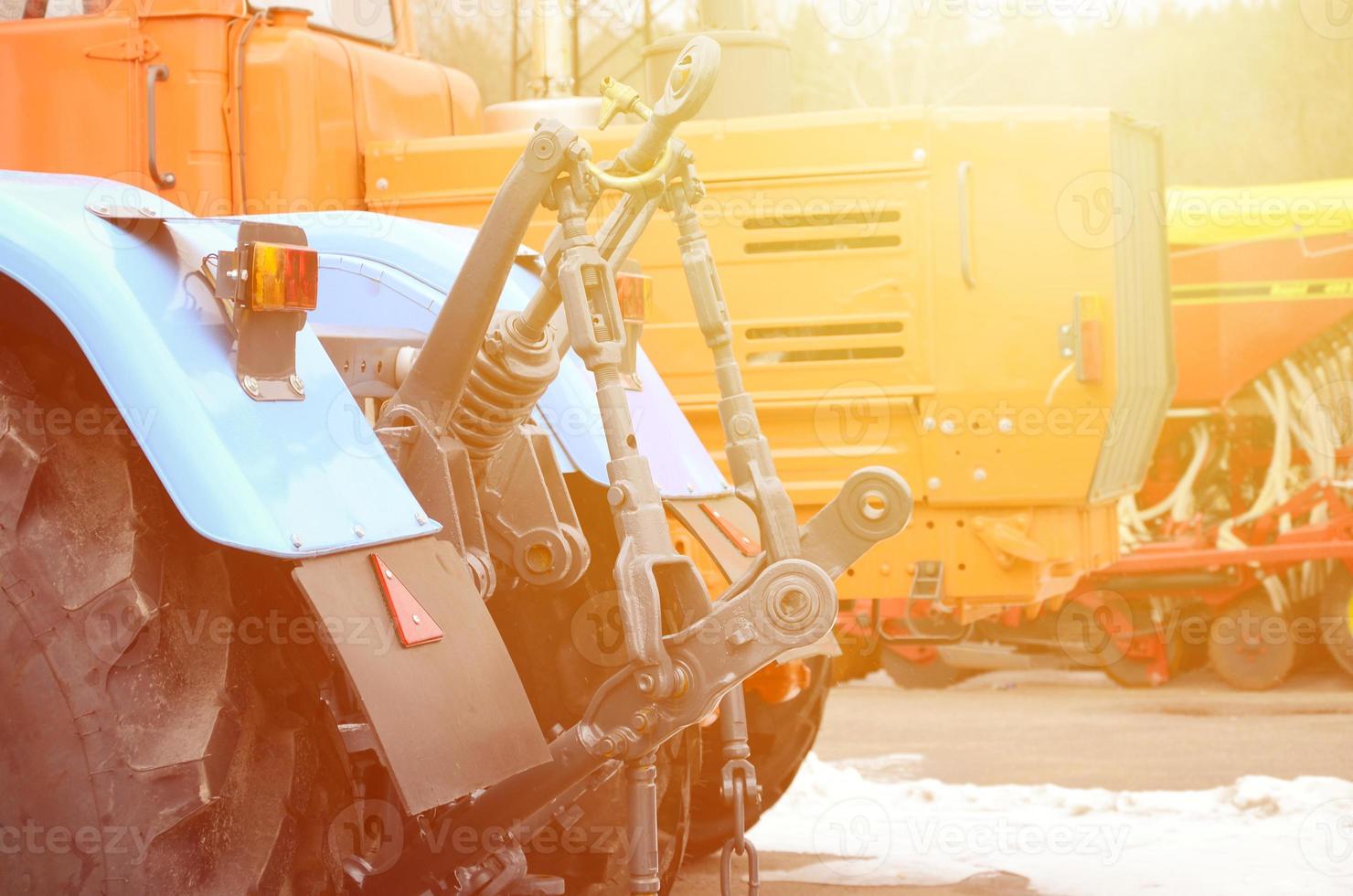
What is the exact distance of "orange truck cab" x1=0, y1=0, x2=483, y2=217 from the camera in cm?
507

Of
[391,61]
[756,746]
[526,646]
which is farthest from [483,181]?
[526,646]

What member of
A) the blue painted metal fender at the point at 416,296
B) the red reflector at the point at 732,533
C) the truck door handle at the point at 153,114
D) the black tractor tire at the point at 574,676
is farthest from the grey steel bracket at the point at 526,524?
the truck door handle at the point at 153,114

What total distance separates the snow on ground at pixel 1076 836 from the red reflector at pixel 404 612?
2720 mm

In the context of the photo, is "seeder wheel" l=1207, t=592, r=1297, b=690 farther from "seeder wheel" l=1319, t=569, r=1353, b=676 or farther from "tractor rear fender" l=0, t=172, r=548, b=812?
"tractor rear fender" l=0, t=172, r=548, b=812

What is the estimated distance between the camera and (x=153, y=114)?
17.1 feet

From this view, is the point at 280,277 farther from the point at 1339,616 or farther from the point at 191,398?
the point at 1339,616

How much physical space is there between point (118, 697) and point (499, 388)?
0.90 metres

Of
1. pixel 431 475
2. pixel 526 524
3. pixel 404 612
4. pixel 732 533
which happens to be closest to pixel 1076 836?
pixel 732 533

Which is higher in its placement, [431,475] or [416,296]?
[416,296]

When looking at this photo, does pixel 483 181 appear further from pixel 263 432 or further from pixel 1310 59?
pixel 1310 59

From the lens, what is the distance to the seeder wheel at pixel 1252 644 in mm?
9328

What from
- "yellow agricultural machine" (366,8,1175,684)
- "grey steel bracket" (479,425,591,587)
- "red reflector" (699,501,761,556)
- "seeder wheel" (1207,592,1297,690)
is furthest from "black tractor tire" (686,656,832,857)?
"seeder wheel" (1207,592,1297,690)

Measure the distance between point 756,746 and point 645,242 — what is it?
6.76 ft

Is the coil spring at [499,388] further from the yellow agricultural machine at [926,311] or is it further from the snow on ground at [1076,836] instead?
the yellow agricultural machine at [926,311]
